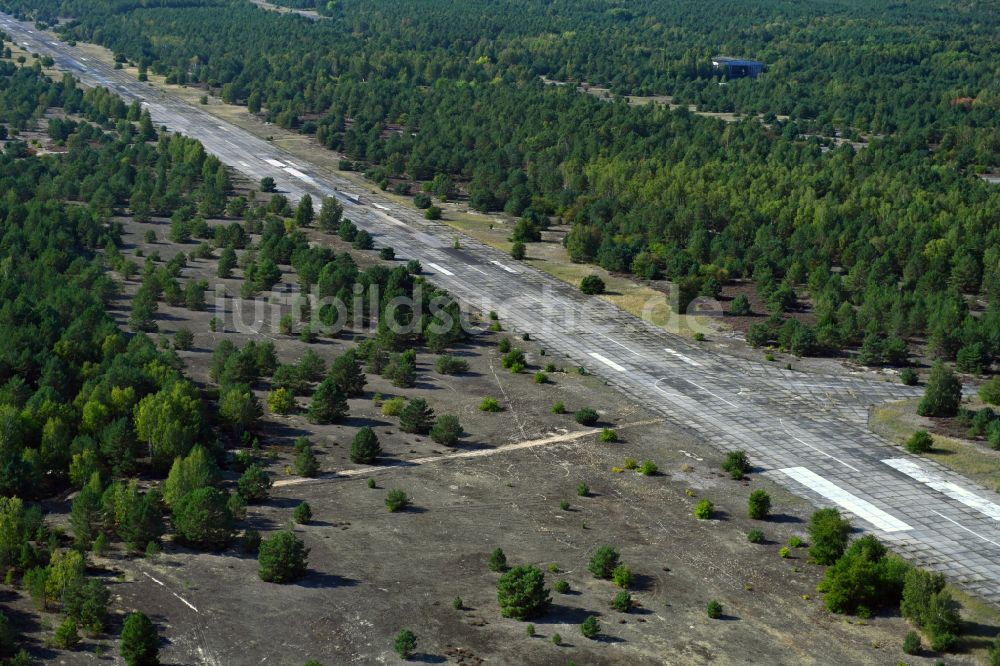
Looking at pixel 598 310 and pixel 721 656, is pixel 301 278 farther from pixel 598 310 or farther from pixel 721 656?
pixel 721 656

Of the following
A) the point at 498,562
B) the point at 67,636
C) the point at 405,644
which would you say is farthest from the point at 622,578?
the point at 67,636

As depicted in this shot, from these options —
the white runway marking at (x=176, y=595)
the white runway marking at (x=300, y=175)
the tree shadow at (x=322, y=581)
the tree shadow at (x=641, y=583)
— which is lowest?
the white runway marking at (x=176, y=595)

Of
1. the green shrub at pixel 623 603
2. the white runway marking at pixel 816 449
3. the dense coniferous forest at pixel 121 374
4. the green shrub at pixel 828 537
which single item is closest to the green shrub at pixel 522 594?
the green shrub at pixel 623 603

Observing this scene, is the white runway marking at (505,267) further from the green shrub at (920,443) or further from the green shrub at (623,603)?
the green shrub at (623,603)

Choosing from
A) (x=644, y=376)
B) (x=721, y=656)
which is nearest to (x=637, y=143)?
(x=644, y=376)

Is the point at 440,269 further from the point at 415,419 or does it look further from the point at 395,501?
the point at 395,501

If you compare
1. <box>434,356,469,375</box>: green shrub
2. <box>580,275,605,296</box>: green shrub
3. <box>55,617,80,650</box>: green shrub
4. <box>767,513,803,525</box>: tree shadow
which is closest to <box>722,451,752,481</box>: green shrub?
<box>767,513,803,525</box>: tree shadow

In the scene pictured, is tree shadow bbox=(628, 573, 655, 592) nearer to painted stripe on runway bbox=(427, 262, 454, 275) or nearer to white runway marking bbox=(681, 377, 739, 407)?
white runway marking bbox=(681, 377, 739, 407)
